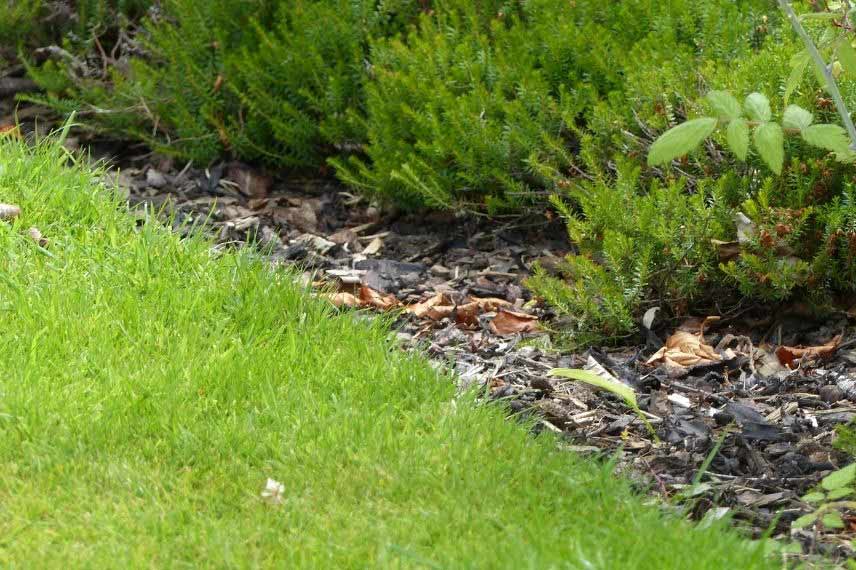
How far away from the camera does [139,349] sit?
3.81m

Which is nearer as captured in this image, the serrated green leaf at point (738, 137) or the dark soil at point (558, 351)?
the serrated green leaf at point (738, 137)

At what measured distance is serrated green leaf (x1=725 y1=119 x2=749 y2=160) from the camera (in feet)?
8.65

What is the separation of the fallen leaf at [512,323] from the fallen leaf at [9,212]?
81.1 inches

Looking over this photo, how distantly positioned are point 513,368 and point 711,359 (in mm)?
717

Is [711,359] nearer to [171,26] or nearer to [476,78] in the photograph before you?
[476,78]

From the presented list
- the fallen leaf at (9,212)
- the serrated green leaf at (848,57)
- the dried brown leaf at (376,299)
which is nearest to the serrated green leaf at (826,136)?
the serrated green leaf at (848,57)

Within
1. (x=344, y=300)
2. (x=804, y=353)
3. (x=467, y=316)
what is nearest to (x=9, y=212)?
(x=344, y=300)

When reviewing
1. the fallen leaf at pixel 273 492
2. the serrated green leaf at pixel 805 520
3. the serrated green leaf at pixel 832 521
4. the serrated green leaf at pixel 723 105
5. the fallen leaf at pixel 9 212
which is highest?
the serrated green leaf at pixel 723 105

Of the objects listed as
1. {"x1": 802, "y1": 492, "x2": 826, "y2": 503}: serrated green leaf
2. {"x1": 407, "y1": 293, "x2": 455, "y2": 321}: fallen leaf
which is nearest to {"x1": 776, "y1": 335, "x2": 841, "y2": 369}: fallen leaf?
{"x1": 802, "y1": 492, "x2": 826, "y2": 503}: serrated green leaf

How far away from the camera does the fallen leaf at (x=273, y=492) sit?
3.05 metres

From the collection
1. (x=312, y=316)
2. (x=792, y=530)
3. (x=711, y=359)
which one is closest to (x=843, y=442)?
(x=792, y=530)

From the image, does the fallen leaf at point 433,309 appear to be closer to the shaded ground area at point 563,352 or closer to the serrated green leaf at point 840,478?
the shaded ground area at point 563,352

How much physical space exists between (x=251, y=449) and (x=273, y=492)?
233 millimetres

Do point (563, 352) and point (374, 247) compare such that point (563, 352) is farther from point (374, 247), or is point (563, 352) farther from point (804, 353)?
point (374, 247)
